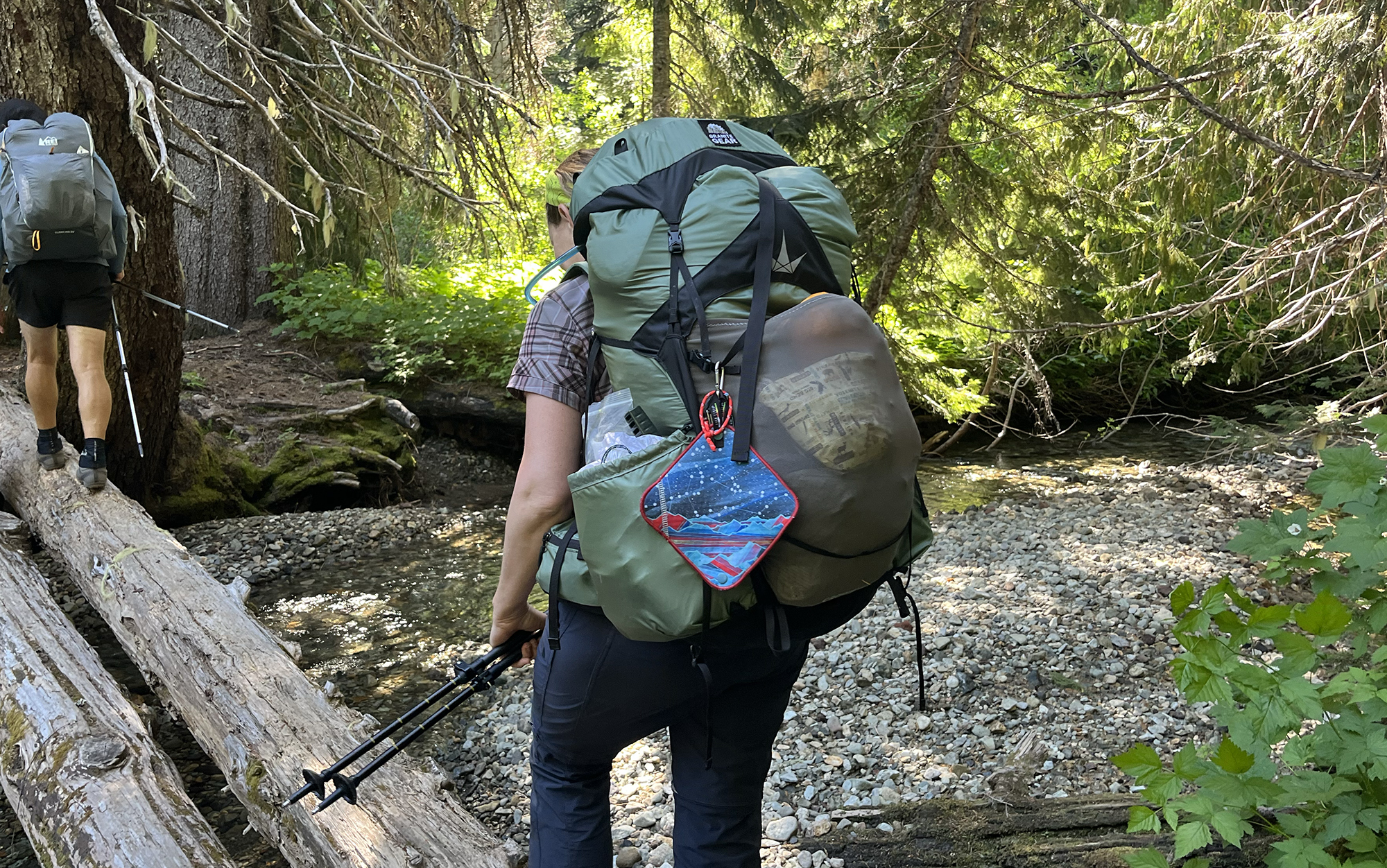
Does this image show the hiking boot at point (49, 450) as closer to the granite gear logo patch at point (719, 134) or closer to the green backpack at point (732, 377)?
the green backpack at point (732, 377)

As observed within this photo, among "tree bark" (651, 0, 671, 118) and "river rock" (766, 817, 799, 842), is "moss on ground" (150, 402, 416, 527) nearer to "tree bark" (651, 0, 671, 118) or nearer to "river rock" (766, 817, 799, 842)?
"tree bark" (651, 0, 671, 118)

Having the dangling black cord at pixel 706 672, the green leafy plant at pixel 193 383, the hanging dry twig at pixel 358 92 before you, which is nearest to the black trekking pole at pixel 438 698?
the dangling black cord at pixel 706 672

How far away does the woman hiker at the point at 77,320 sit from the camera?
16.0 ft

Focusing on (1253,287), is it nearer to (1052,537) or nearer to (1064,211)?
(1052,537)

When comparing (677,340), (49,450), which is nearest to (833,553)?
(677,340)

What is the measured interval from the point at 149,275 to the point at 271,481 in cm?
222

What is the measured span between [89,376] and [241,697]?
270cm

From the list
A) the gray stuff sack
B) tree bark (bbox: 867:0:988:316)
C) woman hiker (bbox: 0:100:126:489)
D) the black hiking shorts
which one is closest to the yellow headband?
the gray stuff sack

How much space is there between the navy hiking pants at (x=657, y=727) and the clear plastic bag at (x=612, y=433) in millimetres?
306

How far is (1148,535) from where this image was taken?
6988 mm

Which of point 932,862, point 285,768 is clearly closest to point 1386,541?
point 932,862

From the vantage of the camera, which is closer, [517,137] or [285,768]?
[285,768]

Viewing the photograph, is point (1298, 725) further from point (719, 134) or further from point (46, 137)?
point (46, 137)

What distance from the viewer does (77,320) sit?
5.03 m
